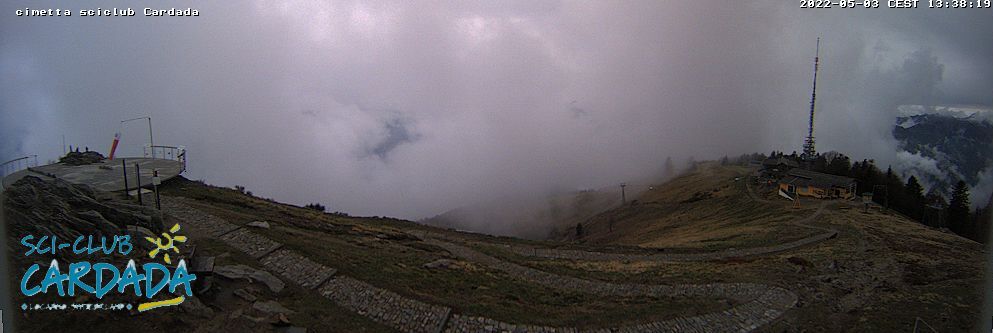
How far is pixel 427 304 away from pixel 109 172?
2898cm

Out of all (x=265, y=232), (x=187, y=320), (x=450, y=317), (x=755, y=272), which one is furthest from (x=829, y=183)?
(x=187, y=320)

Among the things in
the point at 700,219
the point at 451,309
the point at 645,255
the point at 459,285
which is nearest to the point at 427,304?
the point at 451,309

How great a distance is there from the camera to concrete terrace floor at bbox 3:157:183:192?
32062 millimetres

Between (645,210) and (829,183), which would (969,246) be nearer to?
(829,183)

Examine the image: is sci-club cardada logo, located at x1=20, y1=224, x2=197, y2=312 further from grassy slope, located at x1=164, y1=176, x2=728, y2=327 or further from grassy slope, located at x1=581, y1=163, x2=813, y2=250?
grassy slope, located at x1=581, y1=163, x2=813, y2=250

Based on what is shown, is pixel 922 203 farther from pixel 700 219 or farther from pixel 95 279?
pixel 95 279

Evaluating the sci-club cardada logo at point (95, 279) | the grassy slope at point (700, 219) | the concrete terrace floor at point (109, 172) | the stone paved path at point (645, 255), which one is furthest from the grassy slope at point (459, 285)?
the grassy slope at point (700, 219)

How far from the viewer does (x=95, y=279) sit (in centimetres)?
1536

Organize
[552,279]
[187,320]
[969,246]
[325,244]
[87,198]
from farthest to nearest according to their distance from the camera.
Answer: [969,246], [552,279], [325,244], [87,198], [187,320]

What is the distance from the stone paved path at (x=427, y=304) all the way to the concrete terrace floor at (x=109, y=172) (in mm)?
4390

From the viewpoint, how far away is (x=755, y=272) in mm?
32750

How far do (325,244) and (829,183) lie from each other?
7461 centimetres

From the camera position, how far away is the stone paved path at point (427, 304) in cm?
2184

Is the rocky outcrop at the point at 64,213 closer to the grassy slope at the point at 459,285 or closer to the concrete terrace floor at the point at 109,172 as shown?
the grassy slope at the point at 459,285
